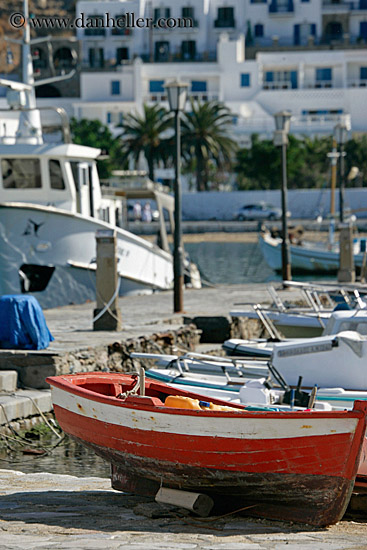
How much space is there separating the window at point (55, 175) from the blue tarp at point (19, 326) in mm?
10457

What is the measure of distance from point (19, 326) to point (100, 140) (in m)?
66.2

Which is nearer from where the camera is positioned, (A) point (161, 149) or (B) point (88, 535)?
(B) point (88, 535)

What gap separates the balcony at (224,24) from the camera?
9906 cm

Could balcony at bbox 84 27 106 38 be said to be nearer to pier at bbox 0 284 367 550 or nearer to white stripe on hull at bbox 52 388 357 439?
pier at bbox 0 284 367 550

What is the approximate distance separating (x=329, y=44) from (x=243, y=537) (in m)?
97.8

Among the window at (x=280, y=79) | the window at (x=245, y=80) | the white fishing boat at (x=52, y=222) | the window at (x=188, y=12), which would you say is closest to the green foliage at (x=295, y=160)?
the window at (x=245, y=80)

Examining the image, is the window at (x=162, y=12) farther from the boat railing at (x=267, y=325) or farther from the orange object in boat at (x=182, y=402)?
the orange object in boat at (x=182, y=402)

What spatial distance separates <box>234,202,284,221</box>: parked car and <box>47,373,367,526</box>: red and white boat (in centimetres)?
6461

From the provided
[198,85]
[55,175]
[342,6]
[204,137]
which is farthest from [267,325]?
[342,6]

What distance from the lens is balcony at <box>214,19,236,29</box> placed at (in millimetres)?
99062

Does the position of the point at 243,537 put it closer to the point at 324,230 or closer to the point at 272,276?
the point at 272,276

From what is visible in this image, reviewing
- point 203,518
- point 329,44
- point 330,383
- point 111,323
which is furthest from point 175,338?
point 329,44

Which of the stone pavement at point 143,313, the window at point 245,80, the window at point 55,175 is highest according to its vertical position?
the window at point 245,80

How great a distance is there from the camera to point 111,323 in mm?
16734
